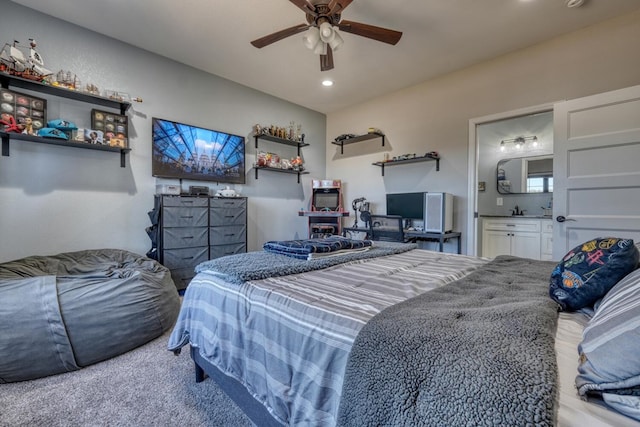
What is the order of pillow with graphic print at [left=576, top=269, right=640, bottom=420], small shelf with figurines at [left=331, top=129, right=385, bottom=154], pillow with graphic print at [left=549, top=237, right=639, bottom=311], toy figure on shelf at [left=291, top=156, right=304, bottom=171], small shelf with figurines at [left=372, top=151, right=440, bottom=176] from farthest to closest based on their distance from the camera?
toy figure on shelf at [left=291, top=156, right=304, bottom=171] → small shelf with figurines at [left=331, top=129, right=385, bottom=154] → small shelf with figurines at [left=372, top=151, right=440, bottom=176] → pillow with graphic print at [left=549, top=237, right=639, bottom=311] → pillow with graphic print at [left=576, top=269, right=640, bottom=420]

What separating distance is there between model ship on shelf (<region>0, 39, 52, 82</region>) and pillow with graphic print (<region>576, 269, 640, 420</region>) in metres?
3.75

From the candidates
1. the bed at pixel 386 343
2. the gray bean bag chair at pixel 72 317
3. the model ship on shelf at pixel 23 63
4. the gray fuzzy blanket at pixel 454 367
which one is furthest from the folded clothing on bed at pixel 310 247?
the model ship on shelf at pixel 23 63

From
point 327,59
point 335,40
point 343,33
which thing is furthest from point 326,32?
point 343,33

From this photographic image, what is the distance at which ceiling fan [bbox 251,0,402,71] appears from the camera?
1984 mm

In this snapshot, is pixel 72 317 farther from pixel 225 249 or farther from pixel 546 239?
pixel 546 239

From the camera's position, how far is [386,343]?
67cm

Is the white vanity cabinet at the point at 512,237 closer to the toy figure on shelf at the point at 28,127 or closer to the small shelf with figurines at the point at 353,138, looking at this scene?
the small shelf with figurines at the point at 353,138

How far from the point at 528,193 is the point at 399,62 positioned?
3.11 metres

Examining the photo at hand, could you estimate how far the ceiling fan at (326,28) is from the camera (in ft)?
6.51

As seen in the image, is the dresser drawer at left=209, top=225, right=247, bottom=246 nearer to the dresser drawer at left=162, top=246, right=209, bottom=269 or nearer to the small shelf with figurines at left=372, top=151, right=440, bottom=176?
the dresser drawer at left=162, top=246, right=209, bottom=269

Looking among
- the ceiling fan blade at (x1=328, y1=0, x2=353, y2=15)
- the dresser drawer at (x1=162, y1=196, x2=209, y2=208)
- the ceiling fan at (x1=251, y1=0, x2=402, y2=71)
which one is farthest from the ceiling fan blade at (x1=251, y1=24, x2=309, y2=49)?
the dresser drawer at (x1=162, y1=196, x2=209, y2=208)

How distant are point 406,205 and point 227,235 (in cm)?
242

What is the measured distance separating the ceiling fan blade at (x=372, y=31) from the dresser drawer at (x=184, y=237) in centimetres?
244

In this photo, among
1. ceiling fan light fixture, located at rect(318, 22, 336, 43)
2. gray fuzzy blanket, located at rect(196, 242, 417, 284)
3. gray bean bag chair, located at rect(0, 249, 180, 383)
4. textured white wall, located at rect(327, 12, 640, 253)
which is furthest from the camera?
textured white wall, located at rect(327, 12, 640, 253)
